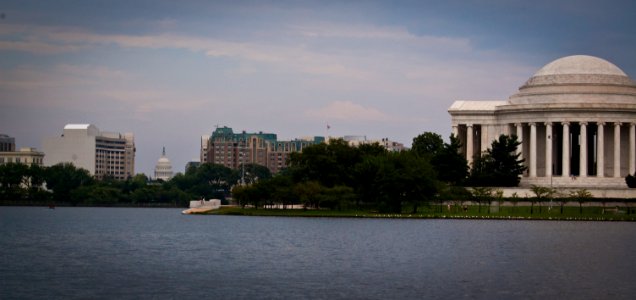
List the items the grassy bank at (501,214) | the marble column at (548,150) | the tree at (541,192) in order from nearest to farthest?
the grassy bank at (501,214)
the tree at (541,192)
the marble column at (548,150)

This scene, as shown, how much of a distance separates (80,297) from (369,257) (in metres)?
24.6

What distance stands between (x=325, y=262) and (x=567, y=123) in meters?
82.1

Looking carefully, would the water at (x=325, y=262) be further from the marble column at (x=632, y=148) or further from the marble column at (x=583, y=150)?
the marble column at (x=632, y=148)

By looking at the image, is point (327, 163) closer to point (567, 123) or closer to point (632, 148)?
point (567, 123)

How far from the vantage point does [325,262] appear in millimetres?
72500

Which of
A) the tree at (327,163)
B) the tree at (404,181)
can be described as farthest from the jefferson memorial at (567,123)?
the tree at (404,181)

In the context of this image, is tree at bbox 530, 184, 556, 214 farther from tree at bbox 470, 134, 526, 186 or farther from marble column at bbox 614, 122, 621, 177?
marble column at bbox 614, 122, 621, 177

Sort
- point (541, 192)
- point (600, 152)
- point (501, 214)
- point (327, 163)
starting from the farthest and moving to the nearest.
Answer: point (600, 152)
point (327, 163)
point (541, 192)
point (501, 214)

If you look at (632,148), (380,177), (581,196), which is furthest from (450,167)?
(632,148)

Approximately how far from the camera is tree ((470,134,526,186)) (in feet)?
468

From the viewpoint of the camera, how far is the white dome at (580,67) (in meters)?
154

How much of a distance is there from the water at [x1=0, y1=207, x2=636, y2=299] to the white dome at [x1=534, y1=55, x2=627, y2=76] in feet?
146

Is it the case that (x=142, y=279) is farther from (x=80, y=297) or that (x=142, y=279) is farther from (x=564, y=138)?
(x=564, y=138)

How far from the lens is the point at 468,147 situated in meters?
156
